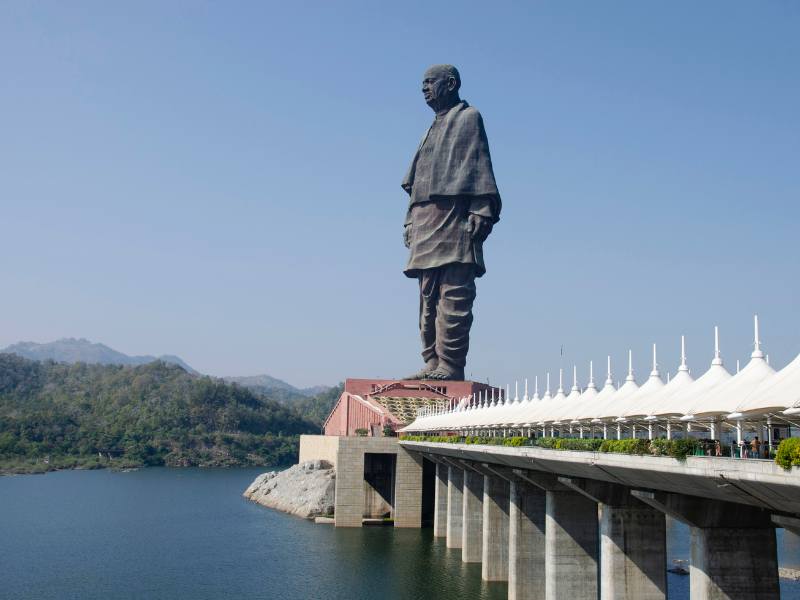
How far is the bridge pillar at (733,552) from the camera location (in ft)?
84.9

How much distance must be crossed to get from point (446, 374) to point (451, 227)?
16964mm

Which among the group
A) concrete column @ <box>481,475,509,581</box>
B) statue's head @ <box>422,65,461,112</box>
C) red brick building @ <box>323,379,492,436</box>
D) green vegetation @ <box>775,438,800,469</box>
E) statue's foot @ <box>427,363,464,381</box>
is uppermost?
statue's head @ <box>422,65,461,112</box>

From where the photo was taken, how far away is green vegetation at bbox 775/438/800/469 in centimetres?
1842

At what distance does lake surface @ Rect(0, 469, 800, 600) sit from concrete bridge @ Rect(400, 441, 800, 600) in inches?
176

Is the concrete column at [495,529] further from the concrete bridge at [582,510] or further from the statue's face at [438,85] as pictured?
the statue's face at [438,85]

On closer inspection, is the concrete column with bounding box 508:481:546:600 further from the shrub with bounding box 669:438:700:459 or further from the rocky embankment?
the rocky embankment

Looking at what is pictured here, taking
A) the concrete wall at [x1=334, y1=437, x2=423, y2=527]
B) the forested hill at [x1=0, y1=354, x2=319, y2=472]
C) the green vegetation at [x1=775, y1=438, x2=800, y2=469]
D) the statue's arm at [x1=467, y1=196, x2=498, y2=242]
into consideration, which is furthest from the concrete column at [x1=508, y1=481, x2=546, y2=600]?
the forested hill at [x1=0, y1=354, x2=319, y2=472]

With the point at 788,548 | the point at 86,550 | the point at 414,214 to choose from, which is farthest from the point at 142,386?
the point at 788,548

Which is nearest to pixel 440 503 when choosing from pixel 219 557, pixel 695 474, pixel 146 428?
pixel 219 557

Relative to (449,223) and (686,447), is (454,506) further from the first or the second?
(449,223)

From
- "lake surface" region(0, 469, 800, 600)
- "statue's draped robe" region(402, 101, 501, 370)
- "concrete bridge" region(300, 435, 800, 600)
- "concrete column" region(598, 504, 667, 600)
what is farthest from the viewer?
"statue's draped robe" region(402, 101, 501, 370)

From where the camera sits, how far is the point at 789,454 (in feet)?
61.1

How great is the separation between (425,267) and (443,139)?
50.7 feet

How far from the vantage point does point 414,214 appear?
352 ft
